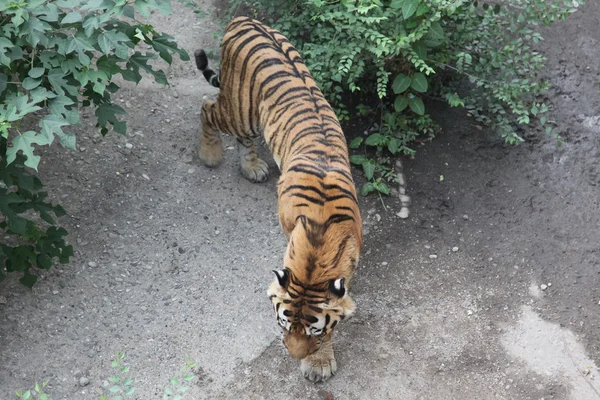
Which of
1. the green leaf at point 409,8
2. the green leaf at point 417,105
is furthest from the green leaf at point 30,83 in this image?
the green leaf at point 417,105

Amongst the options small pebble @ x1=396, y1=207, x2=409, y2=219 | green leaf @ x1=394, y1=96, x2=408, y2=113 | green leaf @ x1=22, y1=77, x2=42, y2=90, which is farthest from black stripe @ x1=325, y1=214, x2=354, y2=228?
green leaf @ x1=394, y1=96, x2=408, y2=113

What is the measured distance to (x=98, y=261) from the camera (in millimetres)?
5199

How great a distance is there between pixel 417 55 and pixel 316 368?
2.52 metres

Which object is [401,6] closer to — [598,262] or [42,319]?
[598,262]

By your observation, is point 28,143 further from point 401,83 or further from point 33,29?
point 401,83

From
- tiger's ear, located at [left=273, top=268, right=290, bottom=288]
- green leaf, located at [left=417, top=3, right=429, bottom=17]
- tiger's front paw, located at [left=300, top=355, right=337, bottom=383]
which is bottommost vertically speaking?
tiger's front paw, located at [left=300, top=355, right=337, bottom=383]

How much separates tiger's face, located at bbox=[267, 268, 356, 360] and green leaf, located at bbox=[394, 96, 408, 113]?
231cm

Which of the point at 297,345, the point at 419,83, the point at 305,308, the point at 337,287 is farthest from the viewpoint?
the point at 419,83

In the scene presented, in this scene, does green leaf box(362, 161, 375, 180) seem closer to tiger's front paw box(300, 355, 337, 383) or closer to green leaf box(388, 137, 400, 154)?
green leaf box(388, 137, 400, 154)

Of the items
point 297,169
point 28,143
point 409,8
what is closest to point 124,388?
point 28,143

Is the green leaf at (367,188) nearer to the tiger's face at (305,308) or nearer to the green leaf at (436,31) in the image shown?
the green leaf at (436,31)

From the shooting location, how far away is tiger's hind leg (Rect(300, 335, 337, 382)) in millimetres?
4648

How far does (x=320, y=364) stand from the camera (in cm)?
466

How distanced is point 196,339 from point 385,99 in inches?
112
